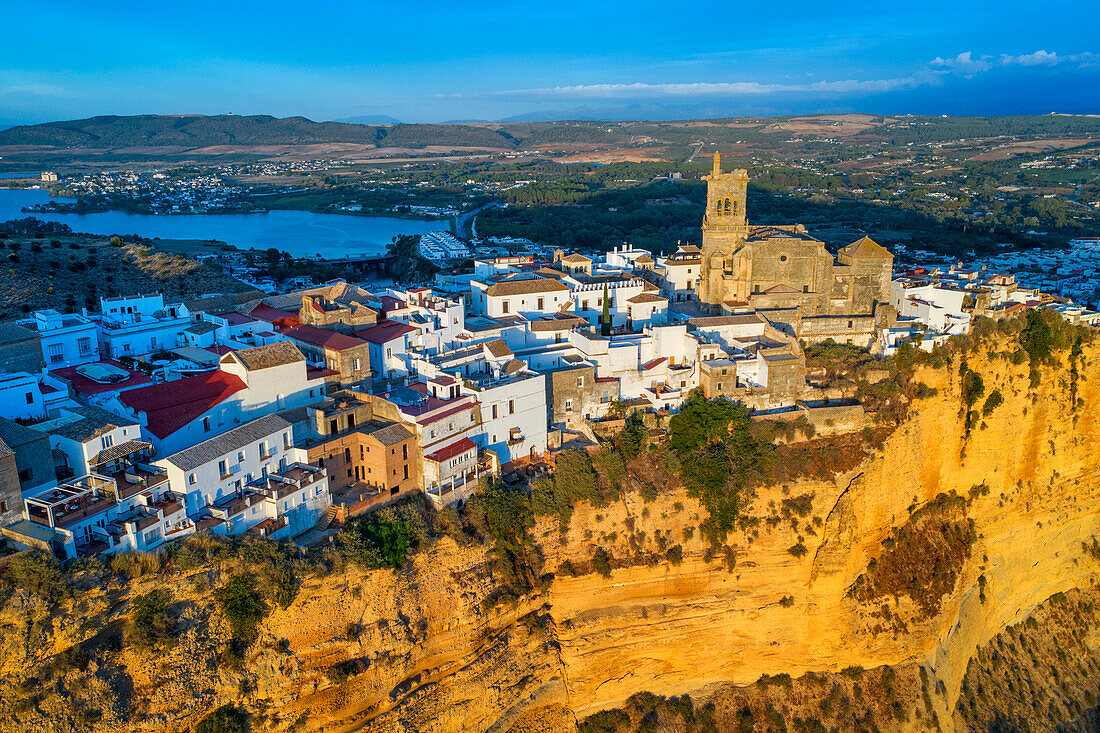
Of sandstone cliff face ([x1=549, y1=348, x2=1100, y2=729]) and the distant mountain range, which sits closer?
sandstone cliff face ([x1=549, y1=348, x2=1100, y2=729])

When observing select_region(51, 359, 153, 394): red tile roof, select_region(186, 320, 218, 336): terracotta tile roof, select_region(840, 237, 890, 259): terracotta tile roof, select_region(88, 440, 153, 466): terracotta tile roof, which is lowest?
select_region(88, 440, 153, 466): terracotta tile roof

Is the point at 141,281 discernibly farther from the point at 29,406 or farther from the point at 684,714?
the point at 684,714

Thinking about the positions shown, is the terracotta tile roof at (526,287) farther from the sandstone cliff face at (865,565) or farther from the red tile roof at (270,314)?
the sandstone cliff face at (865,565)

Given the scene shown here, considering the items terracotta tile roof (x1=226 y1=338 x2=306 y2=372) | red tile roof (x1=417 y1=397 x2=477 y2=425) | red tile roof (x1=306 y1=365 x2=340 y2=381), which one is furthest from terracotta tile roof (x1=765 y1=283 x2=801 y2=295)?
terracotta tile roof (x1=226 y1=338 x2=306 y2=372)

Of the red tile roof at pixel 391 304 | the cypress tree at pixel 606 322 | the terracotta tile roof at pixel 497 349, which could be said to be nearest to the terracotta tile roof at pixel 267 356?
the terracotta tile roof at pixel 497 349

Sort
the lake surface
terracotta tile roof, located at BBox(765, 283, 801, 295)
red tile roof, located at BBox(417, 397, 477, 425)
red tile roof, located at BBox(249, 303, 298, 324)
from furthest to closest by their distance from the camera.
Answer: the lake surface, terracotta tile roof, located at BBox(765, 283, 801, 295), red tile roof, located at BBox(249, 303, 298, 324), red tile roof, located at BBox(417, 397, 477, 425)

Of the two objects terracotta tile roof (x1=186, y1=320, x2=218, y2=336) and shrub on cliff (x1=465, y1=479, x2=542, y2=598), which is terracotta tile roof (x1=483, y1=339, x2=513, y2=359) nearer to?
shrub on cliff (x1=465, y1=479, x2=542, y2=598)

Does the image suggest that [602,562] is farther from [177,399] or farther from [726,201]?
[726,201]
